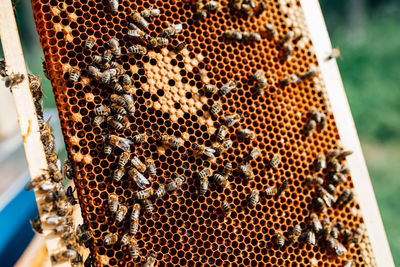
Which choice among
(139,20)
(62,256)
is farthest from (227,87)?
(62,256)

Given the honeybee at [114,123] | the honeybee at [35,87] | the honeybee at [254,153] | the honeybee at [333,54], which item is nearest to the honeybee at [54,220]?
the honeybee at [114,123]

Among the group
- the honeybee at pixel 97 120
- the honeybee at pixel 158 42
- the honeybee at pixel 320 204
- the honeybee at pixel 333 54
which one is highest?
the honeybee at pixel 158 42

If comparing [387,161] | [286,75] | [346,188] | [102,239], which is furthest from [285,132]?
[387,161]

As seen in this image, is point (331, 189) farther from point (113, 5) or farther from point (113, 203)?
point (113, 5)

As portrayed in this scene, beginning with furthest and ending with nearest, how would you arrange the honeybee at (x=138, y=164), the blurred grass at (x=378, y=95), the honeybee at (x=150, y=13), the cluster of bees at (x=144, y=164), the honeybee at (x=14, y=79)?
the blurred grass at (x=378, y=95) < the honeybee at (x=150, y=13) < the honeybee at (x=138, y=164) < the cluster of bees at (x=144, y=164) < the honeybee at (x=14, y=79)

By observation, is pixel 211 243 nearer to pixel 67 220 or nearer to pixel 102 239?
pixel 102 239

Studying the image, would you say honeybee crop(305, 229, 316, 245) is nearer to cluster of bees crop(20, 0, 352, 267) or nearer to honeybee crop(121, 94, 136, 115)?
cluster of bees crop(20, 0, 352, 267)

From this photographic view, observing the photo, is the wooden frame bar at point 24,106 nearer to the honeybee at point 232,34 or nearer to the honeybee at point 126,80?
the honeybee at point 126,80
